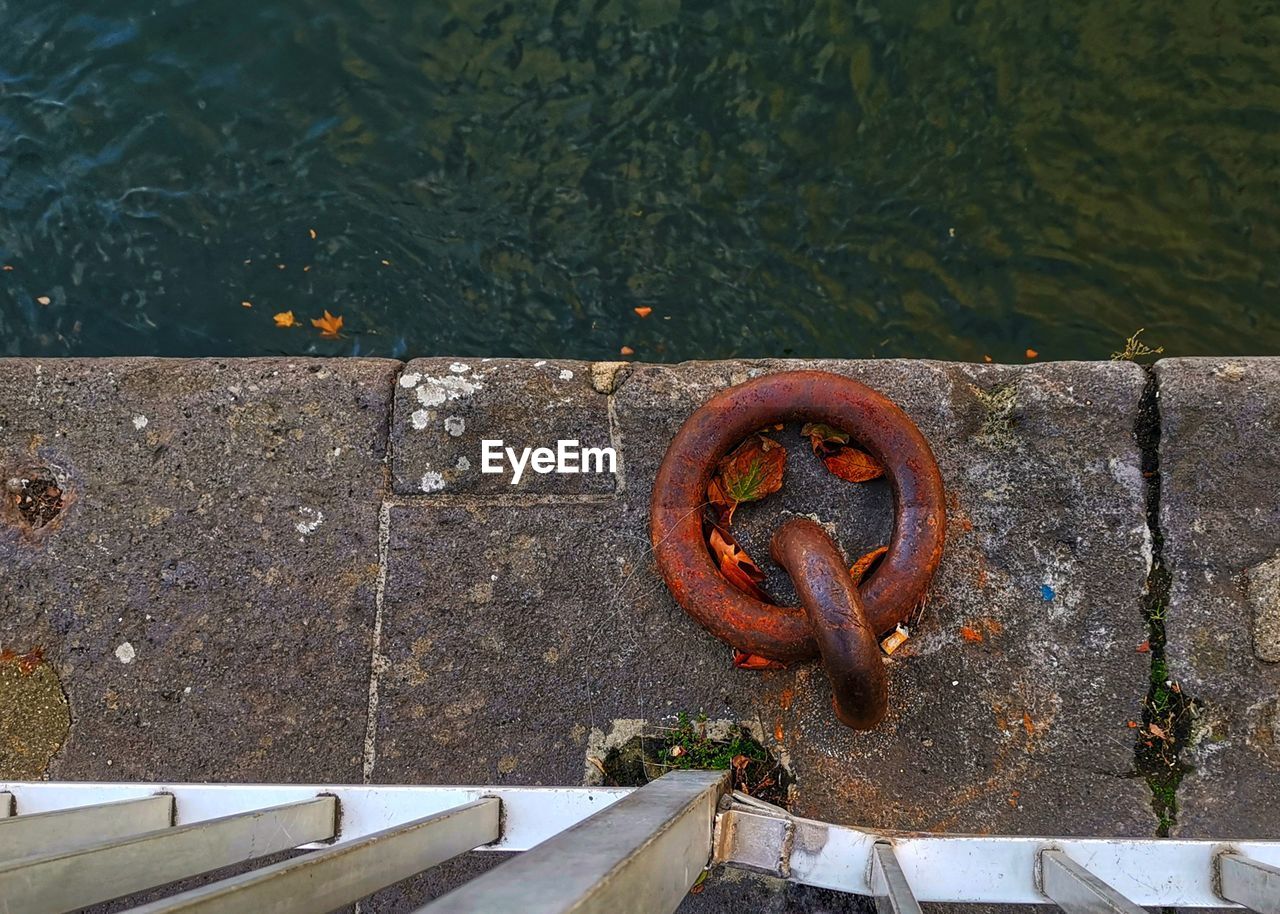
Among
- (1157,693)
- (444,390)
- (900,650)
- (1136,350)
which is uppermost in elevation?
(1136,350)

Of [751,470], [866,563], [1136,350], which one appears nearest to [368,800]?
[751,470]

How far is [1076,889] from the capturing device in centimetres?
147

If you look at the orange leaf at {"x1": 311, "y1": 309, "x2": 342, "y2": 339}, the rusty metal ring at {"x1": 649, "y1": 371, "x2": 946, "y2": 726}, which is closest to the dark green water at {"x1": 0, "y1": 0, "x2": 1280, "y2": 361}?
the orange leaf at {"x1": 311, "y1": 309, "x2": 342, "y2": 339}

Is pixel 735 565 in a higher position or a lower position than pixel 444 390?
lower

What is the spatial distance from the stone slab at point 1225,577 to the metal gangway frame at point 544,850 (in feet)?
2.08

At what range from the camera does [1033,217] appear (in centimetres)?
341

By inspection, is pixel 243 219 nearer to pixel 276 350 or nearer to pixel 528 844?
pixel 276 350

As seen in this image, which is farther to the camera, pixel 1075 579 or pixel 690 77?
pixel 690 77

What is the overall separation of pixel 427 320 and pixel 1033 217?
8.22 feet

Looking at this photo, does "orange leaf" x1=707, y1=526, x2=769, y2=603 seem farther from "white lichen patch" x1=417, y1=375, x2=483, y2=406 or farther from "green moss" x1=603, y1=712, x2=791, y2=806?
"white lichen patch" x1=417, y1=375, x2=483, y2=406

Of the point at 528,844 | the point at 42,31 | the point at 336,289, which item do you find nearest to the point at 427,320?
the point at 336,289

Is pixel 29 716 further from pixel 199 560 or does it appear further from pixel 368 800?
pixel 368 800

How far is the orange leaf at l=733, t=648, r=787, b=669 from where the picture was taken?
2.28 meters

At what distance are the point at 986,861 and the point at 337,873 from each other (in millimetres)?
1278
